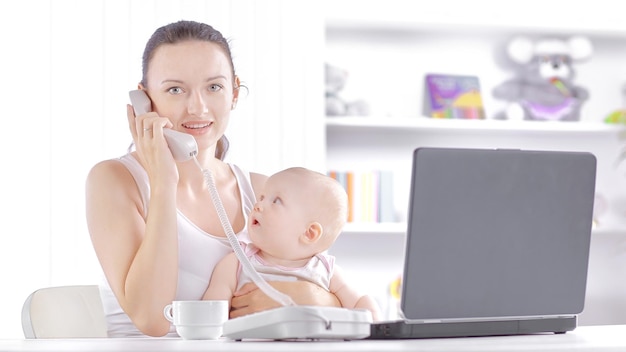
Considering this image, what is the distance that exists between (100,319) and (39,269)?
1880mm

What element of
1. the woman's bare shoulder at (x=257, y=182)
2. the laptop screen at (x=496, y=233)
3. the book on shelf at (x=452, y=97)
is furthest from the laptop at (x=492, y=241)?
the book on shelf at (x=452, y=97)

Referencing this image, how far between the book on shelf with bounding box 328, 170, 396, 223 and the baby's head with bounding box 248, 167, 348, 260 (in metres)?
2.26

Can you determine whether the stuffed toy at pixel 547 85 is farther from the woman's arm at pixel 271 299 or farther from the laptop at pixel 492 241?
the laptop at pixel 492 241

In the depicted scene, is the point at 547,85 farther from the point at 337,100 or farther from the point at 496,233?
the point at 496,233

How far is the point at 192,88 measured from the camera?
2070 mm

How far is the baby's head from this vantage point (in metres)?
1.68

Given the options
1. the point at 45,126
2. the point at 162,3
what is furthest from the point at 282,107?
the point at 45,126

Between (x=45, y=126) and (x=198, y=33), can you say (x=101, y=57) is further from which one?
(x=198, y=33)

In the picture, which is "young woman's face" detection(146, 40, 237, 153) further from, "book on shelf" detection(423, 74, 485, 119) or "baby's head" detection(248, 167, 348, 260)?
"book on shelf" detection(423, 74, 485, 119)

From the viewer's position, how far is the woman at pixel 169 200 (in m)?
1.78

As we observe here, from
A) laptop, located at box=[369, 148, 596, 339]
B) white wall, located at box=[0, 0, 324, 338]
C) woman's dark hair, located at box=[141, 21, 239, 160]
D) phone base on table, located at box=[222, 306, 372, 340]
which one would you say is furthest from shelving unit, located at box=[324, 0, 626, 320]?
phone base on table, located at box=[222, 306, 372, 340]

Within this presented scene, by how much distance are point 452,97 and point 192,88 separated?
2.33 m

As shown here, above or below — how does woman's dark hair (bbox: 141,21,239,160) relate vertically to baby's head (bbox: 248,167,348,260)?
above

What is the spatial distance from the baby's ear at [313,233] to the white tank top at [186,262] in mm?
382
